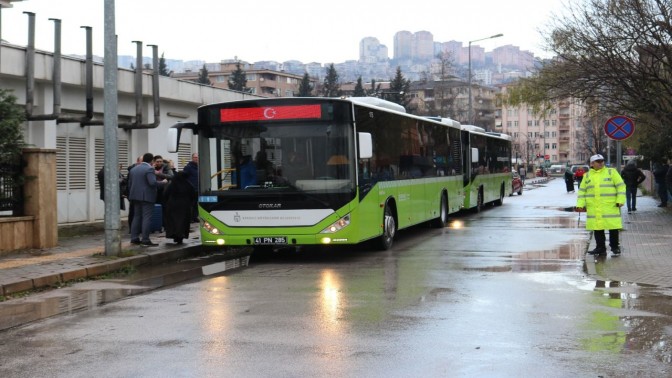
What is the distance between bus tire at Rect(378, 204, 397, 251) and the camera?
15648 mm

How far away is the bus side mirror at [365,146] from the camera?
45.3 ft

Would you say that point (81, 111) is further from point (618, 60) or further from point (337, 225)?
point (618, 60)

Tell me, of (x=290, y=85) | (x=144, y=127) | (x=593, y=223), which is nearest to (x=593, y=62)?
(x=593, y=223)

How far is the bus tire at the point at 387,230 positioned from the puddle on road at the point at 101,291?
2.70 metres

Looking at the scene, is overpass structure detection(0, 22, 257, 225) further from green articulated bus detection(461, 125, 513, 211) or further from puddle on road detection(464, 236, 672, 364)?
puddle on road detection(464, 236, 672, 364)

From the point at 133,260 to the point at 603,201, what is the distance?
812 centimetres

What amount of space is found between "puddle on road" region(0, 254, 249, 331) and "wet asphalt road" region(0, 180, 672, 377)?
0.75 feet

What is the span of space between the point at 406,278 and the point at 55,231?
7488mm

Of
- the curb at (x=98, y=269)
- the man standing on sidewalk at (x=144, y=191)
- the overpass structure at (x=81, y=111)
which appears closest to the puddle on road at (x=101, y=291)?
the curb at (x=98, y=269)

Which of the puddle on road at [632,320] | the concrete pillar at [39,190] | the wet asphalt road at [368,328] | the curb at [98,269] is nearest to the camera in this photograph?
the wet asphalt road at [368,328]

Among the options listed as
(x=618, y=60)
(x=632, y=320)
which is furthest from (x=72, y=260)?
(x=618, y=60)

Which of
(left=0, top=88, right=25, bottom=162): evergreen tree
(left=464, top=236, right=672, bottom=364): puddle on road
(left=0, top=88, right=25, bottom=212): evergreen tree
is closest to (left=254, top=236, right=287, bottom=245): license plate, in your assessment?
(left=464, top=236, right=672, bottom=364): puddle on road

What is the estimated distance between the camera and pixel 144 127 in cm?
2186

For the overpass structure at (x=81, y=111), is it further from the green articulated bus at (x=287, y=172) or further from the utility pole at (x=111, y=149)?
the green articulated bus at (x=287, y=172)
